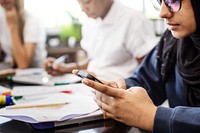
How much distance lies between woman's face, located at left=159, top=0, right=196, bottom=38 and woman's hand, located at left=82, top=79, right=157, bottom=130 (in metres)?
0.23

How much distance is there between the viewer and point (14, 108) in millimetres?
711

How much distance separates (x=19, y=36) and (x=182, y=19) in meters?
1.42

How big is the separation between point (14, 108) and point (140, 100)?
327mm

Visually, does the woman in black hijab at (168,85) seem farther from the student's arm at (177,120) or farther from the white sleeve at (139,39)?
the white sleeve at (139,39)

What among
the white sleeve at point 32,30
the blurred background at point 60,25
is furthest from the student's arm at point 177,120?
the blurred background at point 60,25

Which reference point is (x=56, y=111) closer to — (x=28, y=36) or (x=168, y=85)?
(x=168, y=85)

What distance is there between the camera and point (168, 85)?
3.28 feet

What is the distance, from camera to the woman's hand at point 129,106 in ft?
2.07

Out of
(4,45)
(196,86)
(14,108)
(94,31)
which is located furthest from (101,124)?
(4,45)

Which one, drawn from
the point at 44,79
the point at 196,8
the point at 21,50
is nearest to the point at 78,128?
the point at 196,8

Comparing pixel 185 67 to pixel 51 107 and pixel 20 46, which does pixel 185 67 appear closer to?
pixel 51 107

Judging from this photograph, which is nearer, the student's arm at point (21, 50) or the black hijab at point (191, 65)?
the black hijab at point (191, 65)

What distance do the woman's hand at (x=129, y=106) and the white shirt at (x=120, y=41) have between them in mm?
643

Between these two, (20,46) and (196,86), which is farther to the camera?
(20,46)
